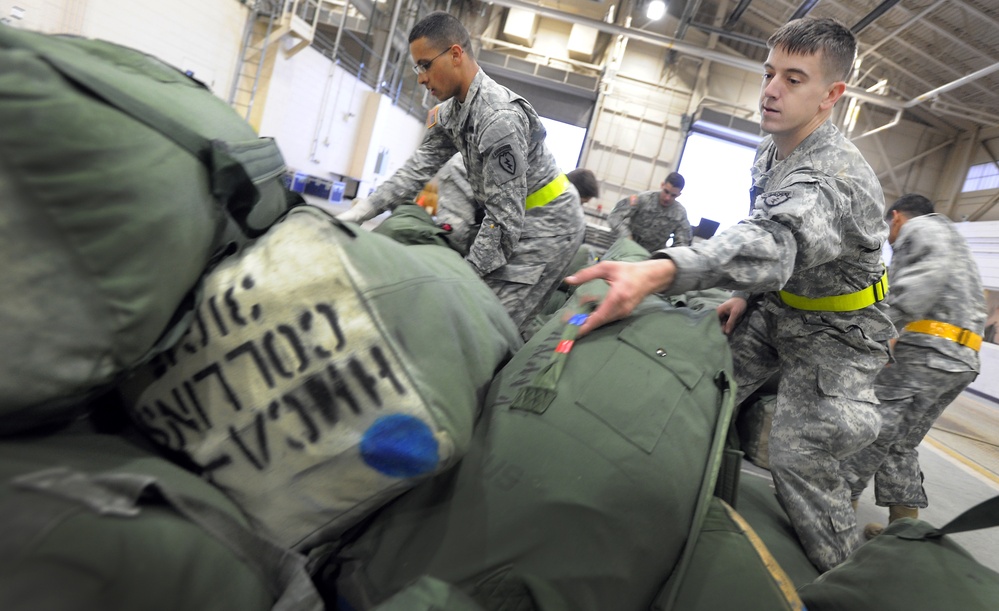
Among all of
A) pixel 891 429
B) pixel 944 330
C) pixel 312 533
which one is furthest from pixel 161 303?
pixel 944 330

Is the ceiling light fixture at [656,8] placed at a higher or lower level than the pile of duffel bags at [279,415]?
higher

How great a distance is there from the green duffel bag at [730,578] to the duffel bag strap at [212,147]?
0.88 meters

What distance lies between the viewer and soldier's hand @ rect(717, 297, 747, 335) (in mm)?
1770

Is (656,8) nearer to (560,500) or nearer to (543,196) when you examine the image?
(543,196)

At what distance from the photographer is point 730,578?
3.22ft

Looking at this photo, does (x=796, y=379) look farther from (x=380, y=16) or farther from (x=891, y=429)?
(x=380, y=16)

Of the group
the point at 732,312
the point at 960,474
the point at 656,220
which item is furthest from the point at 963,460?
the point at 732,312

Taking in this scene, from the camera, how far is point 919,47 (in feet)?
32.6

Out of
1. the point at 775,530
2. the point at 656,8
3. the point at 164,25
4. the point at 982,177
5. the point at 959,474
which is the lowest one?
the point at 959,474

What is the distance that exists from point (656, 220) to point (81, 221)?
5394mm

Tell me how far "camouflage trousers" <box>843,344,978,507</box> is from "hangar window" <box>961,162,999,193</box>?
12053mm

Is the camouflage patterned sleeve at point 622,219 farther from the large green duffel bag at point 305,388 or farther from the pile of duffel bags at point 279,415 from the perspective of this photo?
the large green duffel bag at point 305,388

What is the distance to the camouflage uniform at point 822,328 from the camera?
1.30m

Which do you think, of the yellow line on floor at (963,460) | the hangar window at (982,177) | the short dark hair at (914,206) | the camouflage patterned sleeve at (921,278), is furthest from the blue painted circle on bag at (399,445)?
the hangar window at (982,177)
